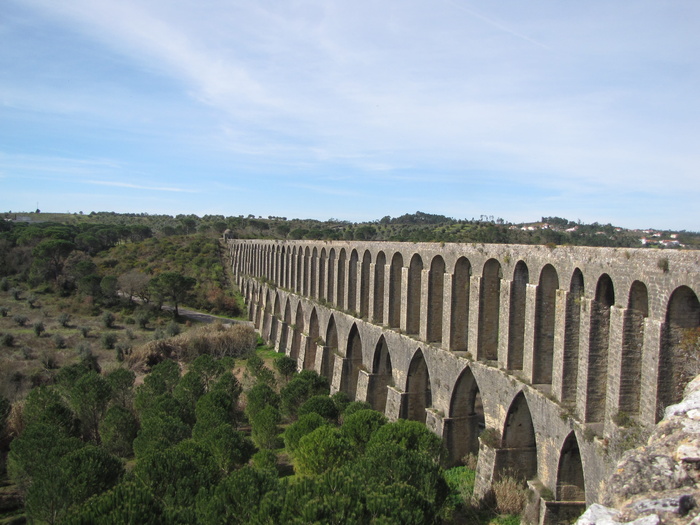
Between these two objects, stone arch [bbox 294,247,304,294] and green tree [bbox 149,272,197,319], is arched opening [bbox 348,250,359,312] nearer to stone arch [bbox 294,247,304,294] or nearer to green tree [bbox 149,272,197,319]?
stone arch [bbox 294,247,304,294]

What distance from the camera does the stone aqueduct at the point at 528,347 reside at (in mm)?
10250

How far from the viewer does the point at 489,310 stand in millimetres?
16297

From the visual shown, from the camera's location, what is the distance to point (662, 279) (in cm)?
998

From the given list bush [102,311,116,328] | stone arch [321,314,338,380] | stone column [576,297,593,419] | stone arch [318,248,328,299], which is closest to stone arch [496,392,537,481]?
stone column [576,297,593,419]

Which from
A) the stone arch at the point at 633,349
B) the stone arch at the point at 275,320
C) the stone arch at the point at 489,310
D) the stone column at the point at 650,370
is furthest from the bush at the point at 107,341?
the stone column at the point at 650,370

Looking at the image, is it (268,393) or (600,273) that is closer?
(600,273)

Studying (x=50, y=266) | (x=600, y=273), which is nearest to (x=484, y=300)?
(x=600, y=273)

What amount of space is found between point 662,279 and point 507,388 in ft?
18.3

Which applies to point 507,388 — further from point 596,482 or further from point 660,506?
point 660,506

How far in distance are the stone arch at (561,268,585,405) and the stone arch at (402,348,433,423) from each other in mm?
6935

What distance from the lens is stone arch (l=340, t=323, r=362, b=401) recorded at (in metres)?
24.1

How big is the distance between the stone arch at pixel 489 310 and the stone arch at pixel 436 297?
2610 millimetres

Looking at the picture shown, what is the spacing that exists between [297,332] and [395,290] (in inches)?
499

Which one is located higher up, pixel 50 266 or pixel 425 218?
pixel 425 218
